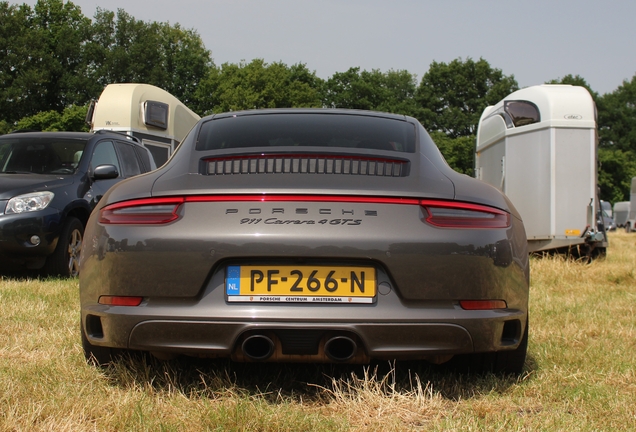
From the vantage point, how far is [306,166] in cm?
310

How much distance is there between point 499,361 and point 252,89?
173ft

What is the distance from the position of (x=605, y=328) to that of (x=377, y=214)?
2.88 metres

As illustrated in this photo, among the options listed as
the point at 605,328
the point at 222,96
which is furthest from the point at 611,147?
the point at 605,328

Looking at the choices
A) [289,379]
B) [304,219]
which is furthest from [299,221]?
[289,379]

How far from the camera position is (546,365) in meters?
3.82

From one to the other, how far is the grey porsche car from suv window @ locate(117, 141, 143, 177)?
6125mm

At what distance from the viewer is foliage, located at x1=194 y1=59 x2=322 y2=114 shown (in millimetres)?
54188

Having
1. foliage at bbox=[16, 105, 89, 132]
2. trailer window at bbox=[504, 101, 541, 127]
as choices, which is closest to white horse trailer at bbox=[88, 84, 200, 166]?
trailer window at bbox=[504, 101, 541, 127]

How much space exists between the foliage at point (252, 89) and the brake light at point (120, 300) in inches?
1945

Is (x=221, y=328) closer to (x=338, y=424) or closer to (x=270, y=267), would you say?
(x=270, y=267)

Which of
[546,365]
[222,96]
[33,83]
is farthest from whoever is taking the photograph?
[222,96]

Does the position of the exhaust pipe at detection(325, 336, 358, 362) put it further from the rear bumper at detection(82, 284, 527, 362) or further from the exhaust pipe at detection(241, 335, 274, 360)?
the exhaust pipe at detection(241, 335, 274, 360)

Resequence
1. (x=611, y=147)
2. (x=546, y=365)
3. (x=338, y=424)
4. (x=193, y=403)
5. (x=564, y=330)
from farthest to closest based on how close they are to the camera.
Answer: (x=611, y=147) → (x=564, y=330) → (x=546, y=365) → (x=193, y=403) → (x=338, y=424)

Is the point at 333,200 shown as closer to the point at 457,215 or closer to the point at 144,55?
the point at 457,215
